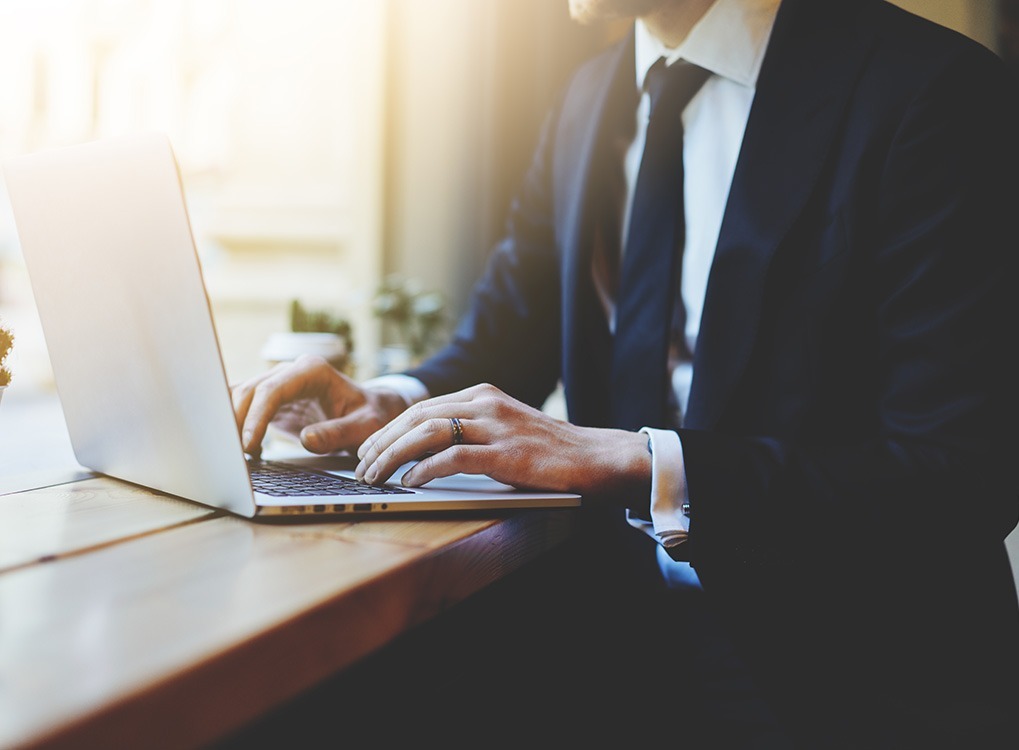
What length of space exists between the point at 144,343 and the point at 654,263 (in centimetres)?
67

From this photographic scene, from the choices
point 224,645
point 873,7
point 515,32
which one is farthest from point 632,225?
point 515,32

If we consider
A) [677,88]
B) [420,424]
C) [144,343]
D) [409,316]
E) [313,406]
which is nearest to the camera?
[144,343]

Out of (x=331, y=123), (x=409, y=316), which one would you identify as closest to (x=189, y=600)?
(x=409, y=316)

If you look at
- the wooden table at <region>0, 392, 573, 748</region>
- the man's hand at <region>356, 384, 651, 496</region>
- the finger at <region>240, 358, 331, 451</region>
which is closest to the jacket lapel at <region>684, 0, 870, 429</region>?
the man's hand at <region>356, 384, 651, 496</region>

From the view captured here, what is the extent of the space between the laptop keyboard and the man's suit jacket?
0.29 meters

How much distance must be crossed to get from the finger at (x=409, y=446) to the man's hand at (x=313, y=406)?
17 cm

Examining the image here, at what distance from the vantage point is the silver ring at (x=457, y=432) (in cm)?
68

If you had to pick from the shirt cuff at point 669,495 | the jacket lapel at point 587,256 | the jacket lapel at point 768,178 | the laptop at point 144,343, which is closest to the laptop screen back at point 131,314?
the laptop at point 144,343

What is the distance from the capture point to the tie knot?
107 cm

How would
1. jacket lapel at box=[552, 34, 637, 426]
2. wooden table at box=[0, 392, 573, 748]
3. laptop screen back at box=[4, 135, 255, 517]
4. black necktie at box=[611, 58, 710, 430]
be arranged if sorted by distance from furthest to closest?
jacket lapel at box=[552, 34, 637, 426]
black necktie at box=[611, 58, 710, 430]
laptop screen back at box=[4, 135, 255, 517]
wooden table at box=[0, 392, 573, 748]

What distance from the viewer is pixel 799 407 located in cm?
88

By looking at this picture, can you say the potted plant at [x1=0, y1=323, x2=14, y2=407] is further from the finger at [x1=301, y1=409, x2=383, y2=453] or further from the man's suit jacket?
the man's suit jacket

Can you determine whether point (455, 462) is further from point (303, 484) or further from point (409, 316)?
point (409, 316)

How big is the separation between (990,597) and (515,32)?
1920 mm
